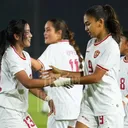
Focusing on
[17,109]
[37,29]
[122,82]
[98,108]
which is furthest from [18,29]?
[37,29]

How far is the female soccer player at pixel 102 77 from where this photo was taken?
4.32 meters

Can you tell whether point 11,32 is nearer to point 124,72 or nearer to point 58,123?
point 58,123

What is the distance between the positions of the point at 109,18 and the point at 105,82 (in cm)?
53

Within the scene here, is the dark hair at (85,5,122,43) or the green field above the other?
the dark hair at (85,5,122,43)

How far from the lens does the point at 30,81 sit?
449 cm

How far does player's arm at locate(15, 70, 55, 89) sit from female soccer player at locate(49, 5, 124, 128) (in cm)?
11

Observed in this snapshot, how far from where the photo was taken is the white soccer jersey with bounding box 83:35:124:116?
4315mm

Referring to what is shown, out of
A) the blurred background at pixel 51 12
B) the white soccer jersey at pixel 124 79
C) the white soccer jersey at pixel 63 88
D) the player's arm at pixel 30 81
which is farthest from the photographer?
the blurred background at pixel 51 12

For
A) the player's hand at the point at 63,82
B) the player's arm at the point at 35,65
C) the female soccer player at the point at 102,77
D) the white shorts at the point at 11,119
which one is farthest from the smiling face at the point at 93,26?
the player's arm at the point at 35,65

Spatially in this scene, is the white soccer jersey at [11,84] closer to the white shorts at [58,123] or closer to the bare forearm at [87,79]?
the bare forearm at [87,79]

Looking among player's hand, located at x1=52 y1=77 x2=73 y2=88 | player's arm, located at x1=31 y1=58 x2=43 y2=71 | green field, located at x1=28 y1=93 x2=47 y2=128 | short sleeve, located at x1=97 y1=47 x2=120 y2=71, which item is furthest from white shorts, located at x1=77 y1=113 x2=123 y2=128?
green field, located at x1=28 y1=93 x2=47 y2=128

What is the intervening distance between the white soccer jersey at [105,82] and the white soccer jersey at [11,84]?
0.62 m

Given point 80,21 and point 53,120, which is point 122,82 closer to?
point 53,120

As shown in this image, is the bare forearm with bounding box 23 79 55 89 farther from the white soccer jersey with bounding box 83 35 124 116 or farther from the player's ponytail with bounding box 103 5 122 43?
the player's ponytail with bounding box 103 5 122 43
